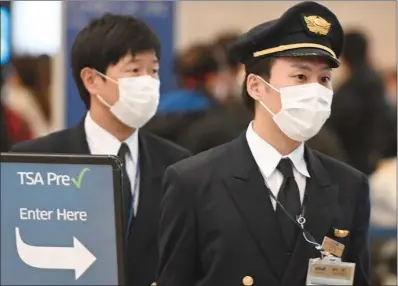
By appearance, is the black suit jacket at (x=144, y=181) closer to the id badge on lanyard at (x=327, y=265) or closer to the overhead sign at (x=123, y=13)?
the id badge on lanyard at (x=327, y=265)

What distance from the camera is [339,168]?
3.05 metres

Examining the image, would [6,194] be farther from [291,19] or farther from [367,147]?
[367,147]

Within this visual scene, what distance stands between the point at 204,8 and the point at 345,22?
1.68 metres

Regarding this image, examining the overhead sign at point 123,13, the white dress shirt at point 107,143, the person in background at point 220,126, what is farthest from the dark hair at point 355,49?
the white dress shirt at point 107,143

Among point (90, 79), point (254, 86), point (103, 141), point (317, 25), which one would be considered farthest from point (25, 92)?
point (317, 25)

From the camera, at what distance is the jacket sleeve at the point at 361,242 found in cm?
299

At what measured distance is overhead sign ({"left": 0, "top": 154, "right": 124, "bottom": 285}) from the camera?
→ 241cm

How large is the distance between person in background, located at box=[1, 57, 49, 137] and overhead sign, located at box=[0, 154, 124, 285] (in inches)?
226

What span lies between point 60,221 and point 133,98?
1.17 m

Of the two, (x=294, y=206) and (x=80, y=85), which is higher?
(x=80, y=85)

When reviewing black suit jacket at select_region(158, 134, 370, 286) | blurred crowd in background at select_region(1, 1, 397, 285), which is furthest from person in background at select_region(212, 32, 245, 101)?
black suit jacket at select_region(158, 134, 370, 286)

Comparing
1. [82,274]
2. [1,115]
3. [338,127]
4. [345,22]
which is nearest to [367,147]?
[338,127]

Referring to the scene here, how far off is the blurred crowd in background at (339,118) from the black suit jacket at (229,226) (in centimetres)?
209

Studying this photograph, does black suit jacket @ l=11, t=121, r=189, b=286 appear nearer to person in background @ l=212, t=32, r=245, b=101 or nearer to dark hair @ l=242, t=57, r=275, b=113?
dark hair @ l=242, t=57, r=275, b=113
